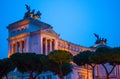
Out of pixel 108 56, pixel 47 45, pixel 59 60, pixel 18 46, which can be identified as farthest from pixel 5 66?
pixel 18 46

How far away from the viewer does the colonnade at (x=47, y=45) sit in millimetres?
104688

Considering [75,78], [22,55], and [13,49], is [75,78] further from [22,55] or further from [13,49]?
[13,49]

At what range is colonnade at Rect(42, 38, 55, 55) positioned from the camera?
105m

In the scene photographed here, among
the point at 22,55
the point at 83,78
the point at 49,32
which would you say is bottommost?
the point at 83,78

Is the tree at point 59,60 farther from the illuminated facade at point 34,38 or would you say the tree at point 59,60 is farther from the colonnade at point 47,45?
the colonnade at point 47,45

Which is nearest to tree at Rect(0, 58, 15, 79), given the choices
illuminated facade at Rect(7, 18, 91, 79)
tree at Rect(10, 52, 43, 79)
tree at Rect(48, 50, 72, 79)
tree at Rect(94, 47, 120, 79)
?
tree at Rect(10, 52, 43, 79)

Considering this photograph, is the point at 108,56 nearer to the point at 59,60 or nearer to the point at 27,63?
the point at 59,60

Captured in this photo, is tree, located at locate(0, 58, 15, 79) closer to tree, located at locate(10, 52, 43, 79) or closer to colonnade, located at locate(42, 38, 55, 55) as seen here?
tree, located at locate(10, 52, 43, 79)

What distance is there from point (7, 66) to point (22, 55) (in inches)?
179

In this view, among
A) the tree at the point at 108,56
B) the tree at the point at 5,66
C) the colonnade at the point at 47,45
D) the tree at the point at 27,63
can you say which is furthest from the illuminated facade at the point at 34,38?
the tree at the point at 5,66

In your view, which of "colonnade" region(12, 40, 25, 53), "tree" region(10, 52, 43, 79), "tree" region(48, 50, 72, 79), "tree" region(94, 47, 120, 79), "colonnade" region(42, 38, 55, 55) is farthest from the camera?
"colonnade" region(12, 40, 25, 53)

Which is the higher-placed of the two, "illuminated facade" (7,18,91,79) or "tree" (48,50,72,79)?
"illuminated facade" (7,18,91,79)

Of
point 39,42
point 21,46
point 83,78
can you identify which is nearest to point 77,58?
point 83,78

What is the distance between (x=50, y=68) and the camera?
6712 centimetres
